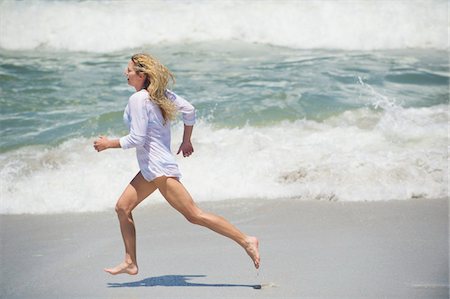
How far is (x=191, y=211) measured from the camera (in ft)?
17.1

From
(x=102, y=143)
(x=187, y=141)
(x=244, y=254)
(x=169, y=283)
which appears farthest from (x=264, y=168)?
(x=102, y=143)

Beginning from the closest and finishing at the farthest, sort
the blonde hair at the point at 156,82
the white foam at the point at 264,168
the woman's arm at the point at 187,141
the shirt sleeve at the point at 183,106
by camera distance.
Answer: the blonde hair at the point at 156,82 < the shirt sleeve at the point at 183,106 < the woman's arm at the point at 187,141 < the white foam at the point at 264,168

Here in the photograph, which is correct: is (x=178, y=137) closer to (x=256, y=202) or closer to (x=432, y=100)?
(x=256, y=202)

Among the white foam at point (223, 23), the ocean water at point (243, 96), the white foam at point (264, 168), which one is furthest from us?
the white foam at point (223, 23)

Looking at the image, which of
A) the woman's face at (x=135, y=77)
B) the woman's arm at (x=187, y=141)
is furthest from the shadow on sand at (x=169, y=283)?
the woman's face at (x=135, y=77)

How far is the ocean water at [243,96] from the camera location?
325 inches

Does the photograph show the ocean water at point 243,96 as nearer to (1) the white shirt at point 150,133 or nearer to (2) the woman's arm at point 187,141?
(2) the woman's arm at point 187,141

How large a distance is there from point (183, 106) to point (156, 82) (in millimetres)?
278

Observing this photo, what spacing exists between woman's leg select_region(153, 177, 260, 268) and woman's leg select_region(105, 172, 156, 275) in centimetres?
12

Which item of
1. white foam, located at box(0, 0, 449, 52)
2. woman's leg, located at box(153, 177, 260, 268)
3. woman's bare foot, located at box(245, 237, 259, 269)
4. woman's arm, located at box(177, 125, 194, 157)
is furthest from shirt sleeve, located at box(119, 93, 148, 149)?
white foam, located at box(0, 0, 449, 52)

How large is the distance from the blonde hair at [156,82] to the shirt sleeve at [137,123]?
0.09 metres

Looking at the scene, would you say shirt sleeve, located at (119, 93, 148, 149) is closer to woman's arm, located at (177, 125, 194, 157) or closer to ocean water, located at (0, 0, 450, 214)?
woman's arm, located at (177, 125, 194, 157)

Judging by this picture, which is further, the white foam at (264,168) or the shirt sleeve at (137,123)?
the white foam at (264,168)

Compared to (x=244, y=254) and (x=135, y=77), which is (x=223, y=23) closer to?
(x=244, y=254)
